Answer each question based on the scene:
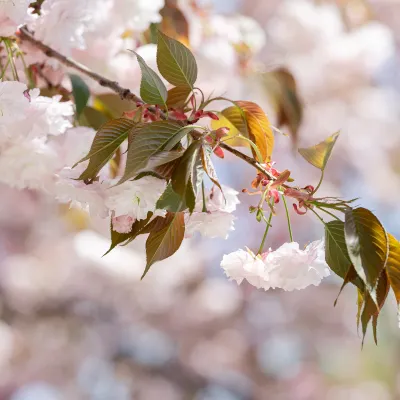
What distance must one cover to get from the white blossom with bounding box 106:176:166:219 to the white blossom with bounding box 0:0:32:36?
195mm

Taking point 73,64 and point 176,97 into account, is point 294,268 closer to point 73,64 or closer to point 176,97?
point 176,97

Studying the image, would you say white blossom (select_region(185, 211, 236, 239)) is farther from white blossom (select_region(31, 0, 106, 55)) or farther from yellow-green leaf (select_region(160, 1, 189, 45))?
yellow-green leaf (select_region(160, 1, 189, 45))

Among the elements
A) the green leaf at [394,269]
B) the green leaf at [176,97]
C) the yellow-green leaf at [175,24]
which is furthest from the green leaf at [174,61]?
the yellow-green leaf at [175,24]

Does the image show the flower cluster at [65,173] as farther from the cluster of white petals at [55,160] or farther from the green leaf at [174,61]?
the green leaf at [174,61]

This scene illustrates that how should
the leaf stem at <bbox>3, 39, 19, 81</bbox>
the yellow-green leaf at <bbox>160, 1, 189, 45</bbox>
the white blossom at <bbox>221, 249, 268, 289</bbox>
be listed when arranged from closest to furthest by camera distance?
the white blossom at <bbox>221, 249, 268, 289</bbox> < the leaf stem at <bbox>3, 39, 19, 81</bbox> < the yellow-green leaf at <bbox>160, 1, 189, 45</bbox>

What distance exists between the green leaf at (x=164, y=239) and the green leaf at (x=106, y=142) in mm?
67

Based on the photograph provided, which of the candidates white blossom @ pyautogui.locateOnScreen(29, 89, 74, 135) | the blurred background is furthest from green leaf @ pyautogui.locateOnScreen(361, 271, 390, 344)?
the blurred background

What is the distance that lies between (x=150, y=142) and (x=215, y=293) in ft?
8.85

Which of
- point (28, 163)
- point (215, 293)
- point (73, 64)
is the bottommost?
point (215, 293)

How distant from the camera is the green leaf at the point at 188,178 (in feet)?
1.62

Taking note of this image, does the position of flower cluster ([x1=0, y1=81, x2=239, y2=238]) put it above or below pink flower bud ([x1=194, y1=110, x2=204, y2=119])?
below

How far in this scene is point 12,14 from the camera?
640 millimetres

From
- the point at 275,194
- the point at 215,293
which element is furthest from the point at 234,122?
the point at 215,293

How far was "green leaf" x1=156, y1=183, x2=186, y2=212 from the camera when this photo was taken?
19.9 inches
